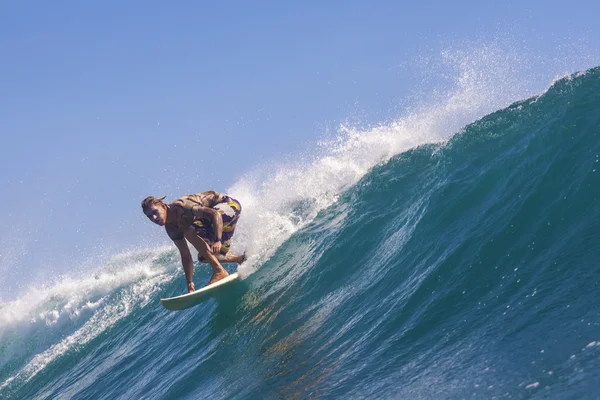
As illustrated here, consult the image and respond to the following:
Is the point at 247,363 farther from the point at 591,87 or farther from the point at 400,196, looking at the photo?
the point at 591,87

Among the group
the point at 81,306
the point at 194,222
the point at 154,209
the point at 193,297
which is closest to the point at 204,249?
the point at 194,222

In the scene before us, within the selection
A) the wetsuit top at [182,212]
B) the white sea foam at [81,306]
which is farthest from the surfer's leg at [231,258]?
the white sea foam at [81,306]

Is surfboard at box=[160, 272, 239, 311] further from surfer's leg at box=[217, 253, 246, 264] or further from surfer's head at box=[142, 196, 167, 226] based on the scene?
surfer's head at box=[142, 196, 167, 226]

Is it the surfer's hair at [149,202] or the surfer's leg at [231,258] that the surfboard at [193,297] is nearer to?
the surfer's leg at [231,258]

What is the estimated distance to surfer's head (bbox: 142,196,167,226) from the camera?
8.18 metres

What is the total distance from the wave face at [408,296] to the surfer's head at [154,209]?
187 centimetres

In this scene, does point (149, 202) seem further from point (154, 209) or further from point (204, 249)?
point (204, 249)

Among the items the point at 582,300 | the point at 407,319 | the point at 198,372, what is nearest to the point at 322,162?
the point at 198,372

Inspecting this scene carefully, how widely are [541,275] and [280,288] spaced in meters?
4.68

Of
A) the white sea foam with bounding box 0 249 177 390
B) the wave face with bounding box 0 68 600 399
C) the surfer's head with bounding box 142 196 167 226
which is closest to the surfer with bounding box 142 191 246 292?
the surfer's head with bounding box 142 196 167 226

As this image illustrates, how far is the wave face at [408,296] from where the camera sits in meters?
4.77

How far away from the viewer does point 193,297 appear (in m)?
9.18

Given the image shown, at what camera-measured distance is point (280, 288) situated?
954 cm

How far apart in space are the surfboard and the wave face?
0.42m
